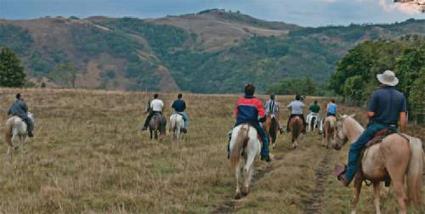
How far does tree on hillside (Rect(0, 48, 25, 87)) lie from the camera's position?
8050 centimetres

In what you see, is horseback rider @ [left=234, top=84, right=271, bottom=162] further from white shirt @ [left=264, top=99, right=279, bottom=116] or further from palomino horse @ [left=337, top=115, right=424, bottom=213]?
white shirt @ [left=264, top=99, right=279, bottom=116]

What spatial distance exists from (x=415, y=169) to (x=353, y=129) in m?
3.17

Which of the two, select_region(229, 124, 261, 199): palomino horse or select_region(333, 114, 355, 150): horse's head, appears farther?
select_region(333, 114, 355, 150): horse's head

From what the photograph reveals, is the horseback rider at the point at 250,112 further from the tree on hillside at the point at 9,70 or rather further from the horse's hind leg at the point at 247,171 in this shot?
the tree on hillside at the point at 9,70

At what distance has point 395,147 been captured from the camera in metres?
8.72

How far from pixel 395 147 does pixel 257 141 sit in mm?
3870

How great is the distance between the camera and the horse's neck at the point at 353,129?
11.7 m

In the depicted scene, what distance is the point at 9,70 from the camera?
80.9 m

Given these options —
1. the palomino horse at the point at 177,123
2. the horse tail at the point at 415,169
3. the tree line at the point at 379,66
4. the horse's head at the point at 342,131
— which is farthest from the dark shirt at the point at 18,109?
the tree line at the point at 379,66

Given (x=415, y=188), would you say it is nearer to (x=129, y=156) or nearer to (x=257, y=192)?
(x=257, y=192)

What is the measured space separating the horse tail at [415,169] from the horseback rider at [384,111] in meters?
0.78

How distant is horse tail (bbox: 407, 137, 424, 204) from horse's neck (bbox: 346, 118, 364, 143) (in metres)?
2.94

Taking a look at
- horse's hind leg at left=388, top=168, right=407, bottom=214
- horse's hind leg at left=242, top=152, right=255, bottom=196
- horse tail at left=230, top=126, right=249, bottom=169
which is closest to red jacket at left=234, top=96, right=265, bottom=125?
horse tail at left=230, top=126, right=249, bottom=169

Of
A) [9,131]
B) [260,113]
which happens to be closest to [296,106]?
[260,113]
